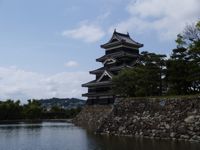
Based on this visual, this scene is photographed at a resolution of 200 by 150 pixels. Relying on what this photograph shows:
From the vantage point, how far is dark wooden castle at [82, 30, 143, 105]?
1725 inches

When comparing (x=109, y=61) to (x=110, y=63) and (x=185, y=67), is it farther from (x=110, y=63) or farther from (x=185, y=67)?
(x=185, y=67)

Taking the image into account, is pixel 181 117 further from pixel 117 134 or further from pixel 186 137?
pixel 117 134

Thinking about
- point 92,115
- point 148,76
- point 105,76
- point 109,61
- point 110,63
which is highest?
point 109,61

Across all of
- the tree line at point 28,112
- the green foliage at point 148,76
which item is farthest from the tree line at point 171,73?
the tree line at point 28,112

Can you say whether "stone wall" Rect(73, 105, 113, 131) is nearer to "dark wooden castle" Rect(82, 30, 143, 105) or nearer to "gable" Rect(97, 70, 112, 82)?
"dark wooden castle" Rect(82, 30, 143, 105)

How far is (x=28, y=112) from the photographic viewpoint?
59.6m

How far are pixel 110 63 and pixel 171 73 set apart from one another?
1962cm

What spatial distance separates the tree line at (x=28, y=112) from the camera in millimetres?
56938

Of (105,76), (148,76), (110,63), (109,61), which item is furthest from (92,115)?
(148,76)

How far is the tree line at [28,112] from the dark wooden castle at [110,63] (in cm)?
1630

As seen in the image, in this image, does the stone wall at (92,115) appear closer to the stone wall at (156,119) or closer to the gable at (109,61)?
the gable at (109,61)

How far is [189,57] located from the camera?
2612 cm

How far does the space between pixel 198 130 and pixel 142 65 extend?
39.9 ft

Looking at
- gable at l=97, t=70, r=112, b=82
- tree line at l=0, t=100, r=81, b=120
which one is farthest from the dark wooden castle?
tree line at l=0, t=100, r=81, b=120
